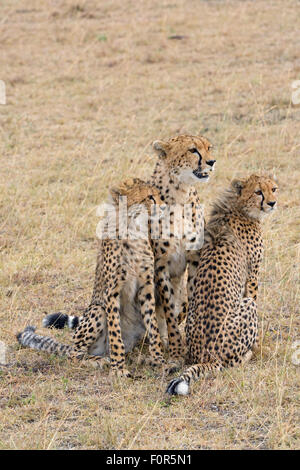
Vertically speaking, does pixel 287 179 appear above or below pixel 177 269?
above

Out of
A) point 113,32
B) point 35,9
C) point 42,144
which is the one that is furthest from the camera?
point 35,9

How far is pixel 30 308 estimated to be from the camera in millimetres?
5184

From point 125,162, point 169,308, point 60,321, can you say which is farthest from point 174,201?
point 125,162

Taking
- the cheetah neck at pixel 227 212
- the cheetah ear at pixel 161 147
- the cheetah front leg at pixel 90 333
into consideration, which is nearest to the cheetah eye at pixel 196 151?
the cheetah ear at pixel 161 147

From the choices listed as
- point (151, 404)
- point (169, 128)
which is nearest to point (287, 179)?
point (169, 128)

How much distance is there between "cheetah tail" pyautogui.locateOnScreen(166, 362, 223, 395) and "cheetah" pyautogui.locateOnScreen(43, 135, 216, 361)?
42 cm

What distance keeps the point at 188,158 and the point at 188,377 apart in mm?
1230

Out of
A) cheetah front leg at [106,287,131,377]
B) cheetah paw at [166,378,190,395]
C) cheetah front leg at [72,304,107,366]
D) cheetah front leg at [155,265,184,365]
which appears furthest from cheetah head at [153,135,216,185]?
cheetah paw at [166,378,190,395]

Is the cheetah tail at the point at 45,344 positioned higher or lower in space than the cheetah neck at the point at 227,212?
lower

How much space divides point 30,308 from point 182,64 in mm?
5843

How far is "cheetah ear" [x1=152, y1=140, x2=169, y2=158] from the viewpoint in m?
4.60

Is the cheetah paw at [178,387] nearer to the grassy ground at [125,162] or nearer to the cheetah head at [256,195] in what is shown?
the grassy ground at [125,162]

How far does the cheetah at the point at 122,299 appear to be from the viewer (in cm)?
437

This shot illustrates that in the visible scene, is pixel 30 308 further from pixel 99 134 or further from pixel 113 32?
pixel 113 32
